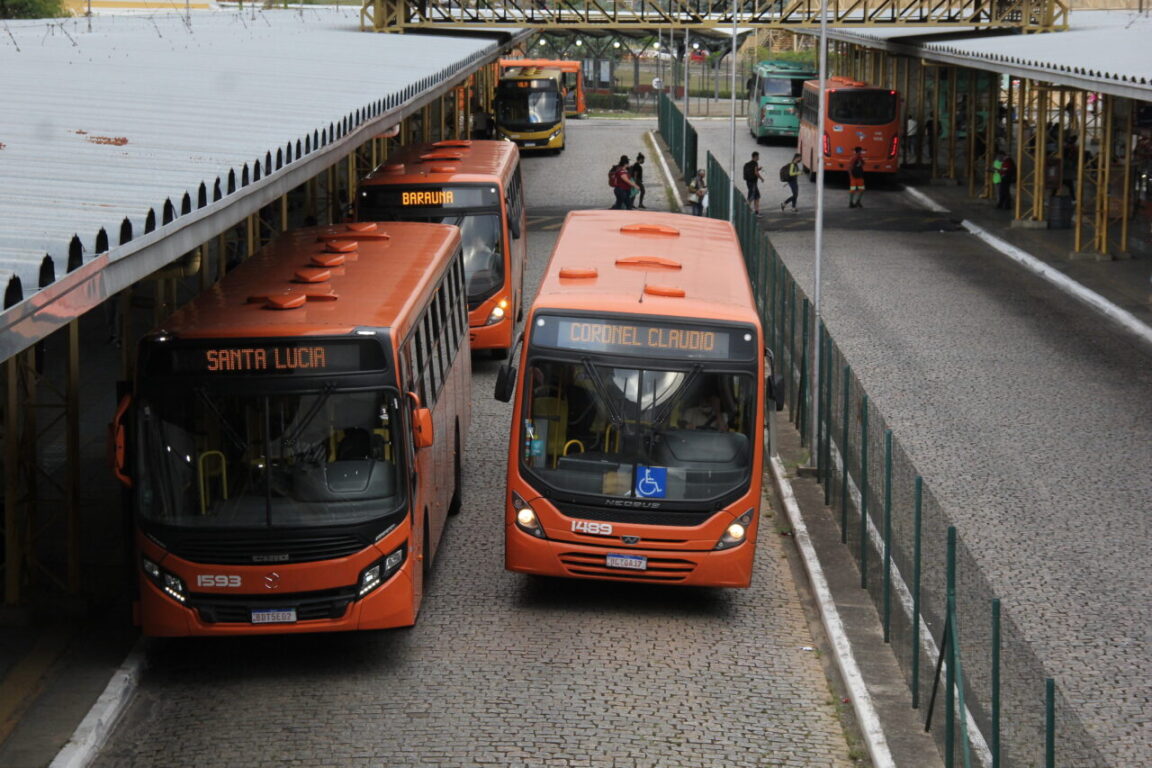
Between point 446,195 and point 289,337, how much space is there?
35.3 feet

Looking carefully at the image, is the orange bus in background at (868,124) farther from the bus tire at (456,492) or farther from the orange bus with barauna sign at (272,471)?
the orange bus with barauna sign at (272,471)

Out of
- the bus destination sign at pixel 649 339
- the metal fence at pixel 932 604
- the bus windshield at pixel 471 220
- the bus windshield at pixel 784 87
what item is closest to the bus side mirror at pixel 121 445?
the bus destination sign at pixel 649 339

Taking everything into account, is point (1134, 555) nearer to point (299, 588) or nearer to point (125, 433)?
point (299, 588)

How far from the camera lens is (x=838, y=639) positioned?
12953 mm

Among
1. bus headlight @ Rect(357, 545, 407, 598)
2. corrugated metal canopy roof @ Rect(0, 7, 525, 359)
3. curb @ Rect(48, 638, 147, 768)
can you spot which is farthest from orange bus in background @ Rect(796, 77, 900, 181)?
curb @ Rect(48, 638, 147, 768)

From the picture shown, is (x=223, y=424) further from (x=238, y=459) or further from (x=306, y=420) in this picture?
(x=306, y=420)

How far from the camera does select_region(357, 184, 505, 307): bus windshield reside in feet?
72.9

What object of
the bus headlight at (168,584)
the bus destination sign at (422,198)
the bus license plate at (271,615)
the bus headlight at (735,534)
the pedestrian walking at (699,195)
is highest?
the bus destination sign at (422,198)

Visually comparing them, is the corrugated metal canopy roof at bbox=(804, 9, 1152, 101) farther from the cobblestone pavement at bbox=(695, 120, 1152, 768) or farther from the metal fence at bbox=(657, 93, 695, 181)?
the metal fence at bbox=(657, 93, 695, 181)

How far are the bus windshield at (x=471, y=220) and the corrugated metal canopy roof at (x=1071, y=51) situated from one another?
9.72 meters

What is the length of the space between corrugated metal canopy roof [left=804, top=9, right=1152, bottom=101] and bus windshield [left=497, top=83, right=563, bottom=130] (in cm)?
1051

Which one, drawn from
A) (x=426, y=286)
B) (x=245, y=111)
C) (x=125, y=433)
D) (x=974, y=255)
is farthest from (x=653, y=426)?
(x=974, y=255)

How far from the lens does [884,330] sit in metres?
25.8

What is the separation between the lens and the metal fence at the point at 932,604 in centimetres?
920
